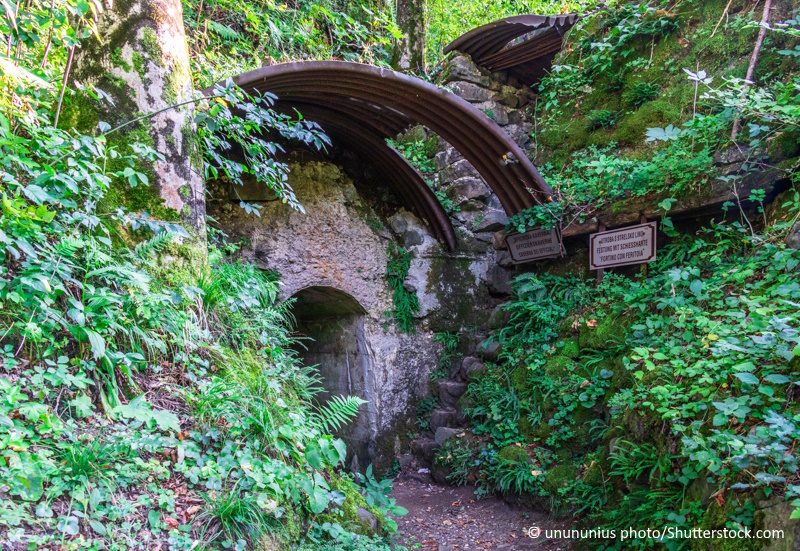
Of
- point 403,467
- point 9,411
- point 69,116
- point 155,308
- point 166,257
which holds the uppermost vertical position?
point 69,116

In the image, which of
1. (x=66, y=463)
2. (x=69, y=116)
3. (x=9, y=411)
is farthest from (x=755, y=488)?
(x=69, y=116)

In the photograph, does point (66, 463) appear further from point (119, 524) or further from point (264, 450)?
point (264, 450)

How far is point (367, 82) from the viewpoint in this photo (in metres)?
5.05

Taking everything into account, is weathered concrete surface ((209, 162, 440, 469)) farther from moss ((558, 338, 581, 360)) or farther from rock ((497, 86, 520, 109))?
rock ((497, 86, 520, 109))

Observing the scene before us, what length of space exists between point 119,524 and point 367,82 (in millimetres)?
4428

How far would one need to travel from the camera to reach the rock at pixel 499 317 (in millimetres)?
6023

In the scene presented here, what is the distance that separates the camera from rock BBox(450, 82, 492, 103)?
7336 millimetres

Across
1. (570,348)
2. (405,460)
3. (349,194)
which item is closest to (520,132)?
(349,194)

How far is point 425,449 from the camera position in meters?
6.04

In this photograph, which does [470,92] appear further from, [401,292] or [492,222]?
[401,292]

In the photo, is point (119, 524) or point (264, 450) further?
point (264, 450)

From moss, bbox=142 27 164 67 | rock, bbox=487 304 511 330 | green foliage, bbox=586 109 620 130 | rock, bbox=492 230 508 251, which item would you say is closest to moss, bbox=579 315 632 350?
rock, bbox=487 304 511 330

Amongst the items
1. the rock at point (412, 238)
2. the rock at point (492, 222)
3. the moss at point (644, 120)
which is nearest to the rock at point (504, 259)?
the rock at point (492, 222)

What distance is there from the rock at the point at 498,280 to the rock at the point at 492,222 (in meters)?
0.55
